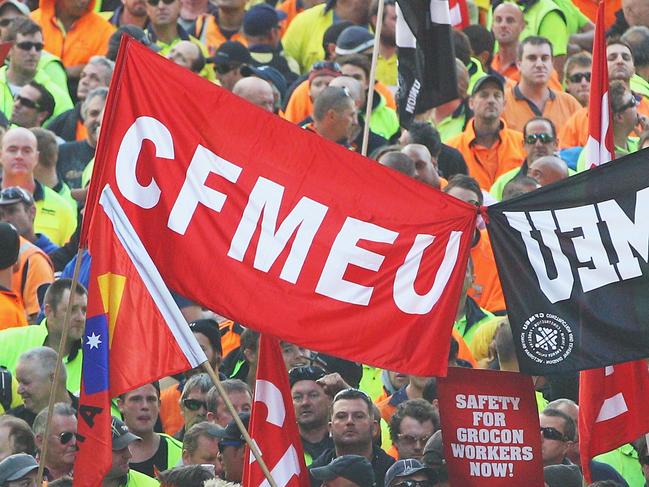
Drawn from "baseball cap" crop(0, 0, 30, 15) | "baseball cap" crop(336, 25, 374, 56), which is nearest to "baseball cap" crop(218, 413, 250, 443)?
"baseball cap" crop(336, 25, 374, 56)

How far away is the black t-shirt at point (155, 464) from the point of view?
33.6 feet

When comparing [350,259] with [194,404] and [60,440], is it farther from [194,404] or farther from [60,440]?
[194,404]

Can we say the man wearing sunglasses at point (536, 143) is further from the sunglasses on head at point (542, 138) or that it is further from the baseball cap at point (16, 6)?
the baseball cap at point (16, 6)

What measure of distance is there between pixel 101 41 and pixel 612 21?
3.78 metres

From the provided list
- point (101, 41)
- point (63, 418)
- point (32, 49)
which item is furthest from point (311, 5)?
point (63, 418)

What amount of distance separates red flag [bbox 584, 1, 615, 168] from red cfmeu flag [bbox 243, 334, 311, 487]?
5.11ft

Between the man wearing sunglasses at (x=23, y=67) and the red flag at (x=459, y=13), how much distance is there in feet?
8.79

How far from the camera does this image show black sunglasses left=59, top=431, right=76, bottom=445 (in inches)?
383

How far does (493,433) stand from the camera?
8602 millimetres

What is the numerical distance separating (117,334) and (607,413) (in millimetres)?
2020

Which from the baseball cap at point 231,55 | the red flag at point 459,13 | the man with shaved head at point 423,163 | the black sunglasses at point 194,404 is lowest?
the black sunglasses at point 194,404

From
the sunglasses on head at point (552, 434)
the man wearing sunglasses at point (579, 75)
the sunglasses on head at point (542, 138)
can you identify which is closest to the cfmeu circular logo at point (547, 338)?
the sunglasses on head at point (552, 434)

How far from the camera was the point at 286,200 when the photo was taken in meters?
8.61

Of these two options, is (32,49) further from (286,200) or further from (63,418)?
(286,200)
